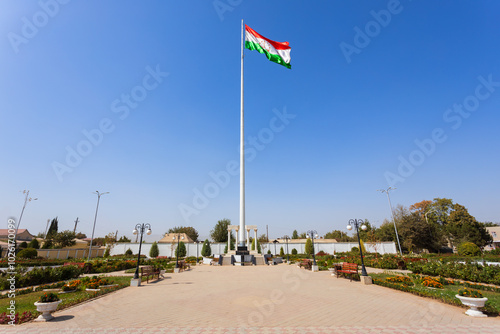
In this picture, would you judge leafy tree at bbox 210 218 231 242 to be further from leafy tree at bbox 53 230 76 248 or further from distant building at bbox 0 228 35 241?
distant building at bbox 0 228 35 241

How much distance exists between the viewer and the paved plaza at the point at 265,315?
5621 millimetres

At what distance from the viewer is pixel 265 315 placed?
21.7 feet

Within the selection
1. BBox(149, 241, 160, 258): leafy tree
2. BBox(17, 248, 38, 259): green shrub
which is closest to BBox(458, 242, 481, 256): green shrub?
BBox(149, 241, 160, 258): leafy tree

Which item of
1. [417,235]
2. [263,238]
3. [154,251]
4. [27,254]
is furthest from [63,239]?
[417,235]

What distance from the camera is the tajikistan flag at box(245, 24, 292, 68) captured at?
2452 centimetres

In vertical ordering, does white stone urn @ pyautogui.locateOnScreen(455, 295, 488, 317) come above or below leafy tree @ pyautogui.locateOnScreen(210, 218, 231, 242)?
below

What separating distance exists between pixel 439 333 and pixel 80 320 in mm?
9165

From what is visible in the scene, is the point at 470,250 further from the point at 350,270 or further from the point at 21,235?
the point at 21,235

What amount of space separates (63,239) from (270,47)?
50.9 meters

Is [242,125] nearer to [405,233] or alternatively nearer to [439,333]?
[439,333]

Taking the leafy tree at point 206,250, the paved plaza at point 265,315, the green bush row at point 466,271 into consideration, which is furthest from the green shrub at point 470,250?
the leafy tree at point 206,250

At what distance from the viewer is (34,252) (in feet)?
107

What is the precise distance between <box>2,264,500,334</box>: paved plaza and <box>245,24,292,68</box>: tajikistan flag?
2244 centimetres

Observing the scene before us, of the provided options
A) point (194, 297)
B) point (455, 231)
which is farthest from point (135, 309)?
point (455, 231)
